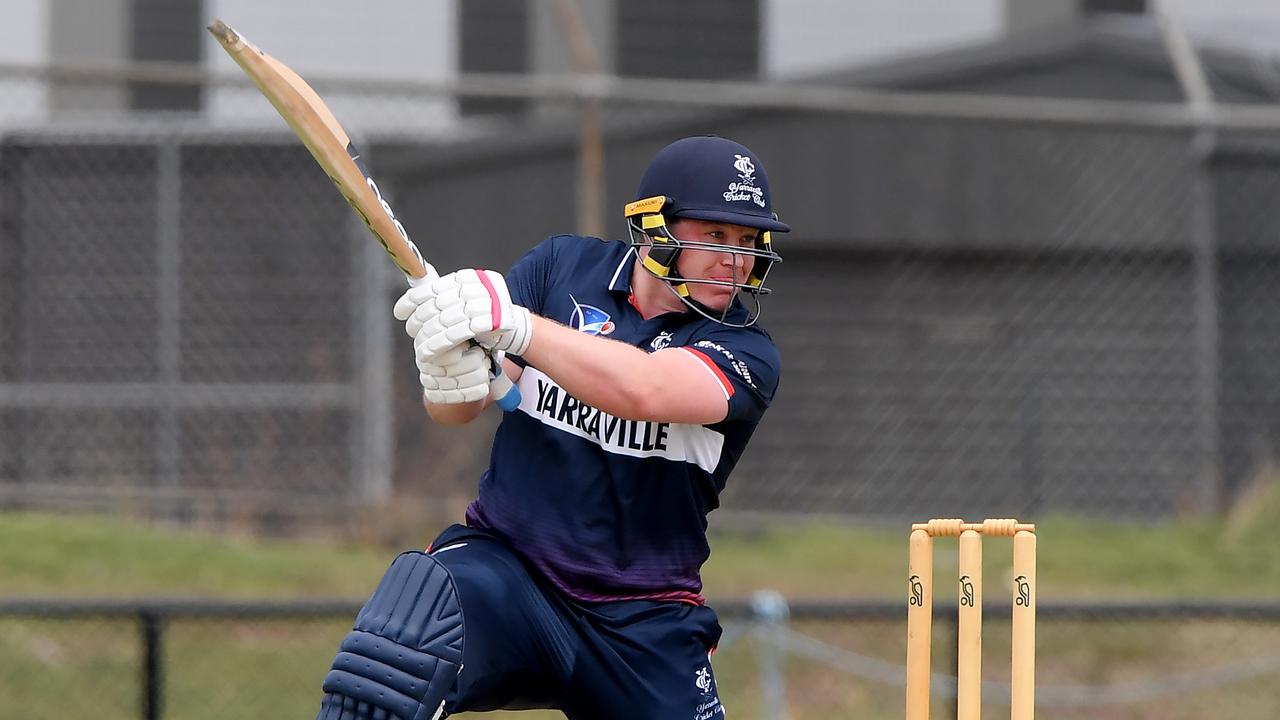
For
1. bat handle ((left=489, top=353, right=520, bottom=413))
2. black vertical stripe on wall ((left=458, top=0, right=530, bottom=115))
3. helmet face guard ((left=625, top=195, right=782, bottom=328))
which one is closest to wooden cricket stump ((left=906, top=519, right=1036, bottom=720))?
helmet face guard ((left=625, top=195, right=782, bottom=328))

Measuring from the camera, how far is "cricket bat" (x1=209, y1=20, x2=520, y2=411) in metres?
3.64

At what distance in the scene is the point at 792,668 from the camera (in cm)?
751

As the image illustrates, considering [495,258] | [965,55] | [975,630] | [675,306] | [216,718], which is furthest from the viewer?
[965,55]

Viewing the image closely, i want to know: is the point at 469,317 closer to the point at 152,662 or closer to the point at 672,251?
the point at 672,251

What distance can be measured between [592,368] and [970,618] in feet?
3.32

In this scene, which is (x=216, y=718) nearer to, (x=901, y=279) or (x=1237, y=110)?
(x=901, y=279)

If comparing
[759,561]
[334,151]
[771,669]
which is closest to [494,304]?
[334,151]

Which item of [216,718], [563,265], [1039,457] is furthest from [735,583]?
[563,265]

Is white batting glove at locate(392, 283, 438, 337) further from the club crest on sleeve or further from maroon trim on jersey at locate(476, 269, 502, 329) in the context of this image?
the club crest on sleeve

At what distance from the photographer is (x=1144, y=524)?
8445 mm

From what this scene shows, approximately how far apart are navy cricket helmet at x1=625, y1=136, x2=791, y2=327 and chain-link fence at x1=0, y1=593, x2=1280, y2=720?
8.99 feet

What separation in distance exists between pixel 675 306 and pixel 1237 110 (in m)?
5.38

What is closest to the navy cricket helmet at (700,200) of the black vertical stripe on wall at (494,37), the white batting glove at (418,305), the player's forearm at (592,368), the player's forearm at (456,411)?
the player's forearm at (592,368)

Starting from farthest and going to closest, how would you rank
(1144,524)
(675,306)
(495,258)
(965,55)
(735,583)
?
(965,55) < (495,258) < (1144,524) < (735,583) < (675,306)
